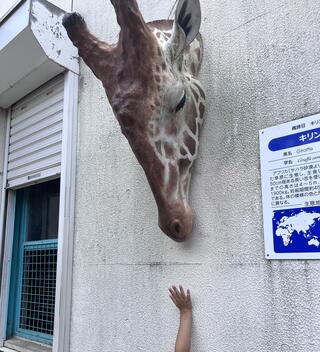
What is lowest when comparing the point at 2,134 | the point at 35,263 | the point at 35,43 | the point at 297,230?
the point at 35,263

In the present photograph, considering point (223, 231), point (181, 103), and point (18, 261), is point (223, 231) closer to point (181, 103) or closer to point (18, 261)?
point (181, 103)

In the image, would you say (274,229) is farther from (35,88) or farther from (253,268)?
(35,88)

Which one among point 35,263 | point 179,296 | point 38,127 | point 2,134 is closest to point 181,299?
point 179,296

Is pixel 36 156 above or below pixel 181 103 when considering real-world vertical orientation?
above

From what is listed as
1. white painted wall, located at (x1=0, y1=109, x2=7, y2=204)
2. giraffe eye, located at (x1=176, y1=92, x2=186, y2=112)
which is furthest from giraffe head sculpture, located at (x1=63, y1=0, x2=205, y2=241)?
white painted wall, located at (x1=0, y1=109, x2=7, y2=204)

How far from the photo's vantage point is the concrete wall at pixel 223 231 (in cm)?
182

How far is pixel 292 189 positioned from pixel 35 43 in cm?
236

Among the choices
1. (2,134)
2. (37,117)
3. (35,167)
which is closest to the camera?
(35,167)

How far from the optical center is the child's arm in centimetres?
201

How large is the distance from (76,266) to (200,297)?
1.20 m

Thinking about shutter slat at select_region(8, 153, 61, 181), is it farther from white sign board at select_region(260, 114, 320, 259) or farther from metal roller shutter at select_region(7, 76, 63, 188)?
white sign board at select_region(260, 114, 320, 259)

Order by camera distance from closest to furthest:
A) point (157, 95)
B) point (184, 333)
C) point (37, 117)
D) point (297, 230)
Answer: point (297, 230) → point (157, 95) → point (184, 333) → point (37, 117)

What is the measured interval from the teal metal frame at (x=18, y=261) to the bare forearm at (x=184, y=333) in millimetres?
1738

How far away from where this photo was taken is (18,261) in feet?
12.8
